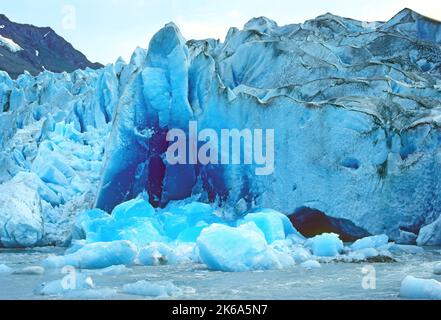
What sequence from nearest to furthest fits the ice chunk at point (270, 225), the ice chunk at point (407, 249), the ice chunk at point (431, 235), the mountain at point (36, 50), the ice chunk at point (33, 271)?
the ice chunk at point (33, 271), the ice chunk at point (407, 249), the ice chunk at point (270, 225), the ice chunk at point (431, 235), the mountain at point (36, 50)

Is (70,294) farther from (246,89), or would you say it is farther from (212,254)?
(246,89)

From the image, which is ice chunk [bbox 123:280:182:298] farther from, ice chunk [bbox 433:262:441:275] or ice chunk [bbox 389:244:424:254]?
ice chunk [bbox 389:244:424:254]

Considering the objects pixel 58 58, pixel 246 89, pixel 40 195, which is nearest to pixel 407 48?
pixel 246 89

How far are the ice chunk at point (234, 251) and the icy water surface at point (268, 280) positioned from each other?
0.72 ft

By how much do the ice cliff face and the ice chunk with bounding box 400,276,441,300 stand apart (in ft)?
16.1

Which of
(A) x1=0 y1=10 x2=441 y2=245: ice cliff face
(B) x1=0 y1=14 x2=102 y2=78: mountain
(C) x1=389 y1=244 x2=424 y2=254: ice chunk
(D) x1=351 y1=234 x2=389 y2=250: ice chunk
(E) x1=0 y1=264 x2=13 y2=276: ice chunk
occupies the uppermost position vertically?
(B) x1=0 y1=14 x2=102 y2=78: mountain

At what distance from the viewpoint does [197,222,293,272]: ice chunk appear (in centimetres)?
762

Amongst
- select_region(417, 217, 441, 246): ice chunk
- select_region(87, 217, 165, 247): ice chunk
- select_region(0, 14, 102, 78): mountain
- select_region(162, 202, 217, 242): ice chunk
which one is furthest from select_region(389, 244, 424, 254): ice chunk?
select_region(0, 14, 102, 78): mountain

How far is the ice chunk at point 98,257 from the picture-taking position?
8.00 m

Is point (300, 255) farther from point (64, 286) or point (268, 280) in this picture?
point (64, 286)

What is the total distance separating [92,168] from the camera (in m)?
15.0

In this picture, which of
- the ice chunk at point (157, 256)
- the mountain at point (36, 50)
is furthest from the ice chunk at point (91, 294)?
the mountain at point (36, 50)

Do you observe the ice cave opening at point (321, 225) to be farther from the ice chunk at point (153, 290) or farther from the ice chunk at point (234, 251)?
the ice chunk at point (153, 290)
